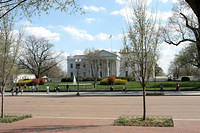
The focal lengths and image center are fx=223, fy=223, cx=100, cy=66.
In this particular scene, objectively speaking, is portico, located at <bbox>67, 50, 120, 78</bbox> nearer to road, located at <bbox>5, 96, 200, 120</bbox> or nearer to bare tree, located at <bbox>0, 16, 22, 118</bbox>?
road, located at <bbox>5, 96, 200, 120</bbox>

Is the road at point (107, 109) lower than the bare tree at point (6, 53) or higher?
lower

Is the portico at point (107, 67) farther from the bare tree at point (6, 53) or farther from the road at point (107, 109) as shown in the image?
the bare tree at point (6, 53)

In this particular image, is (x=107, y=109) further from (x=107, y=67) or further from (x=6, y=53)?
(x=107, y=67)

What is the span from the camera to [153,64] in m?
10.8

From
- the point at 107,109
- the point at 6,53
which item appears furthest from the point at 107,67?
the point at 6,53

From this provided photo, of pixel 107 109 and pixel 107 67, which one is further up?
pixel 107 67

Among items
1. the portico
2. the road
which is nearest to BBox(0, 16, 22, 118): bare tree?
the road

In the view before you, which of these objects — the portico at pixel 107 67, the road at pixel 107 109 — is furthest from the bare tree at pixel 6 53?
the portico at pixel 107 67

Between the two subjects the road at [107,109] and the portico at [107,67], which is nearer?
the road at [107,109]

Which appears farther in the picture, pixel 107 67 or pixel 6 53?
pixel 107 67

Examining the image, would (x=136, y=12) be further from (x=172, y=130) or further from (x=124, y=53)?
(x=172, y=130)

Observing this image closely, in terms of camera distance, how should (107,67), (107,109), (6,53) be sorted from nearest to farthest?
(6,53), (107,109), (107,67)

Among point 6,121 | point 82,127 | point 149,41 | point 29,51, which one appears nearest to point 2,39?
point 6,121

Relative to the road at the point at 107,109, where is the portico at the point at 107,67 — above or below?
above
